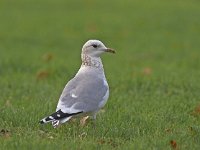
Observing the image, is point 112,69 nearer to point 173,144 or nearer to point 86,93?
point 86,93

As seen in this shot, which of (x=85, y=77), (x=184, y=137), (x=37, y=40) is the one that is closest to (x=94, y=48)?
(x=85, y=77)

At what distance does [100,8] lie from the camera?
2595 cm

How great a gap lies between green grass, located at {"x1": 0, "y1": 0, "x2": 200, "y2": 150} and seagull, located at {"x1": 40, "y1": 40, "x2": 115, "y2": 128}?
241mm

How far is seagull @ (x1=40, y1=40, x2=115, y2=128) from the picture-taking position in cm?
708

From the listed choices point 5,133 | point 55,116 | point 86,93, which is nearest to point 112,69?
point 86,93

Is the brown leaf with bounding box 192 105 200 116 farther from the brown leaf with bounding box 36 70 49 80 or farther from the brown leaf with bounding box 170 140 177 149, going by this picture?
the brown leaf with bounding box 36 70 49 80

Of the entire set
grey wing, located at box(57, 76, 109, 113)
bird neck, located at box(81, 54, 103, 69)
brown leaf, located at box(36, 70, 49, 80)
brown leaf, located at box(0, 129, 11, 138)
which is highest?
bird neck, located at box(81, 54, 103, 69)

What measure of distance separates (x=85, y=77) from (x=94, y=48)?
568 millimetres

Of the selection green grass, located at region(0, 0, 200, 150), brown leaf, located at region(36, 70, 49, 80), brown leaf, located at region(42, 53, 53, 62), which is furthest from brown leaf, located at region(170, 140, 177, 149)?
brown leaf, located at region(42, 53, 53, 62)

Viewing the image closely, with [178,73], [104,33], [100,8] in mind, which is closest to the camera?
[178,73]

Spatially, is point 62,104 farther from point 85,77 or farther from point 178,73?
point 178,73

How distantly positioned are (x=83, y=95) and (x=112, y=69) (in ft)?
22.2

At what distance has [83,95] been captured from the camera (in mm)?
7445

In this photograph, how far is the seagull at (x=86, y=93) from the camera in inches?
279
